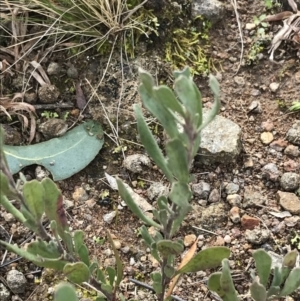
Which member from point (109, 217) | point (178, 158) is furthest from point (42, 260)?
point (109, 217)

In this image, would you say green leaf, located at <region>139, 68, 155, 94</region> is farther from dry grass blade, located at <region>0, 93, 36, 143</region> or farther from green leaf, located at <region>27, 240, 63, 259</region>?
dry grass blade, located at <region>0, 93, 36, 143</region>

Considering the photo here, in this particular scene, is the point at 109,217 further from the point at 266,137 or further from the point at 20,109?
the point at 266,137

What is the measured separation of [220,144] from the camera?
1.83m

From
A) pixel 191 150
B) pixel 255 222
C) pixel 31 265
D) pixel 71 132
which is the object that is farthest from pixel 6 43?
pixel 191 150

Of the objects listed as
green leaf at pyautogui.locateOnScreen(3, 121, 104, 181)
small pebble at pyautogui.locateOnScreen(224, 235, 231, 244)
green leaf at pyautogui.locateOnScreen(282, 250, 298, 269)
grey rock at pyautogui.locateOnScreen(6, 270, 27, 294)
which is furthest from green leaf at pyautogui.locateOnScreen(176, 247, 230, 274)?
green leaf at pyautogui.locateOnScreen(3, 121, 104, 181)

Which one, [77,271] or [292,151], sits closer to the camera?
[77,271]

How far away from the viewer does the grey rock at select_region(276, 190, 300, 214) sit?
1741 millimetres

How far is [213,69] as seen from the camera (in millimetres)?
2049

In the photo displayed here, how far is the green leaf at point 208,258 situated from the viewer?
117 cm

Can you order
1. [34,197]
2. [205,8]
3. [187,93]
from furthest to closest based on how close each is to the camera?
[205,8] < [34,197] < [187,93]

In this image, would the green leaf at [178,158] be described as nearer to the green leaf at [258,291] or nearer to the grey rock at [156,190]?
the green leaf at [258,291]

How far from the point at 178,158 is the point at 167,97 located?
12cm

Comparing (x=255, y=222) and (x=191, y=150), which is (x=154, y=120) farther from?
(x=191, y=150)

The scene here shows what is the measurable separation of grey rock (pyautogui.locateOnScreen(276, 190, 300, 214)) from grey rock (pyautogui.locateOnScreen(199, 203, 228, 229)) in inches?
6.9
